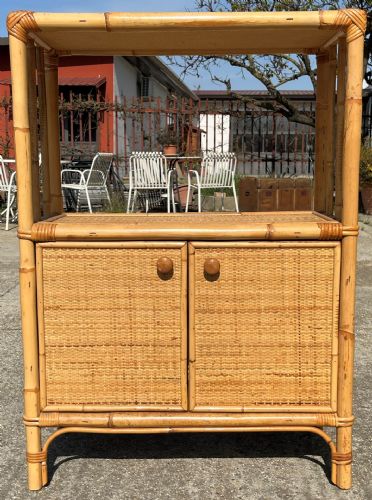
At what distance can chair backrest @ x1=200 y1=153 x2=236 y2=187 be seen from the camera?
8.93 metres

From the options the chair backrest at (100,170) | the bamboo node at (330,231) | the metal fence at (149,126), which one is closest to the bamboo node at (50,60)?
the bamboo node at (330,231)

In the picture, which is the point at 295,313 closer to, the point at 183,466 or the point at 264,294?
the point at 264,294

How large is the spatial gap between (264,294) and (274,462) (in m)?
0.72

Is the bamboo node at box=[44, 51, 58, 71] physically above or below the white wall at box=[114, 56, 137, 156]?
below

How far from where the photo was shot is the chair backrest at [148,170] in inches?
340

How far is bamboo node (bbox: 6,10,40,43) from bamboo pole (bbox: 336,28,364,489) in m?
1.05

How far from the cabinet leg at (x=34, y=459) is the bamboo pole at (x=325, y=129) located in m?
1.46

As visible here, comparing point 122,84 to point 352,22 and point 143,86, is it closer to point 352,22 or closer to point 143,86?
point 143,86

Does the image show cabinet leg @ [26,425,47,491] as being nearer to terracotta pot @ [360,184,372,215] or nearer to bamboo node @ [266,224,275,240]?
bamboo node @ [266,224,275,240]

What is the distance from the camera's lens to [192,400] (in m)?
2.12

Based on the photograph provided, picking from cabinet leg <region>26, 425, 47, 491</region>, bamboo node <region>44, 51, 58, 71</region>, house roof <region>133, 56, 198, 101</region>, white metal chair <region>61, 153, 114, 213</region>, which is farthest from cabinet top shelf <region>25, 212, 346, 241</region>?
house roof <region>133, 56, 198, 101</region>

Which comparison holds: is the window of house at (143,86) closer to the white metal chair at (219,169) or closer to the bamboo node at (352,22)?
the white metal chair at (219,169)

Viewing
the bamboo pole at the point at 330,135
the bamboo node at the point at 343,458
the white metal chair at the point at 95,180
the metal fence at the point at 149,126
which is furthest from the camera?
the metal fence at the point at 149,126

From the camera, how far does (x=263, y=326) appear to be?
2.09 meters
